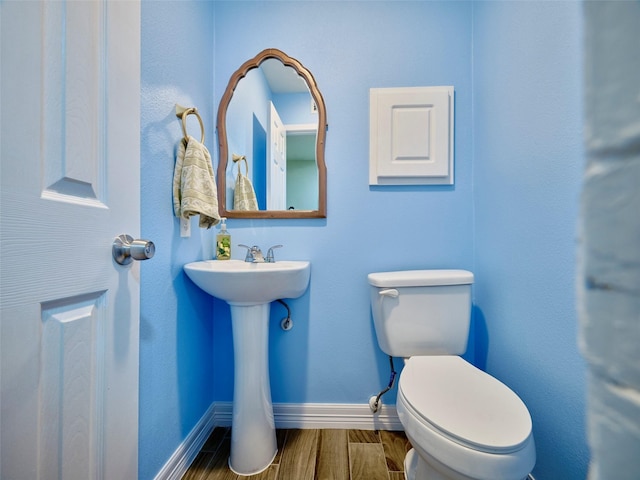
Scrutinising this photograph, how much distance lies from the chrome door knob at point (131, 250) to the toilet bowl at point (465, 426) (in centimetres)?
81

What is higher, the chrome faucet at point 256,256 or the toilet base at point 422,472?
the chrome faucet at point 256,256

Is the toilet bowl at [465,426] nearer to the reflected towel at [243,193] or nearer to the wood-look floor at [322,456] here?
the wood-look floor at [322,456]

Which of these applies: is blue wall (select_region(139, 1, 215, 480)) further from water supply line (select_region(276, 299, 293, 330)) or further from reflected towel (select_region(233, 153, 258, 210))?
water supply line (select_region(276, 299, 293, 330))

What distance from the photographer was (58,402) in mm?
491

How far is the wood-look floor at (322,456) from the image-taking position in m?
1.06

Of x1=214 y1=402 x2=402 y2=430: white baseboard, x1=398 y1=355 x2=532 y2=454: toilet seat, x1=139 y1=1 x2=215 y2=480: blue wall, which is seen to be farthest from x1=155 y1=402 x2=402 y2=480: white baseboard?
x1=398 y1=355 x2=532 y2=454: toilet seat

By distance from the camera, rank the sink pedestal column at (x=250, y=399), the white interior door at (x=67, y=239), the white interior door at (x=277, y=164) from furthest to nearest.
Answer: the white interior door at (x=277, y=164)
the sink pedestal column at (x=250, y=399)
the white interior door at (x=67, y=239)

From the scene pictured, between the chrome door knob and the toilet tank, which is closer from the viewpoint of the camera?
the chrome door knob

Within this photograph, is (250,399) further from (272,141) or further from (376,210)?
(272,141)

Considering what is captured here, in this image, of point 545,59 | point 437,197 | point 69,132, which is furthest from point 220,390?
point 545,59

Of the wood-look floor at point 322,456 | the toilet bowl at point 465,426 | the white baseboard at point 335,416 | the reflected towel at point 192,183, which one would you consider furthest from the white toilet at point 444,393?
the reflected towel at point 192,183

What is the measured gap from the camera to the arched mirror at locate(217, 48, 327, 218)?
1366 mm

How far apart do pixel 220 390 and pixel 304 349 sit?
0.47m

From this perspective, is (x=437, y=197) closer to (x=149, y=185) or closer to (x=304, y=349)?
(x=304, y=349)
